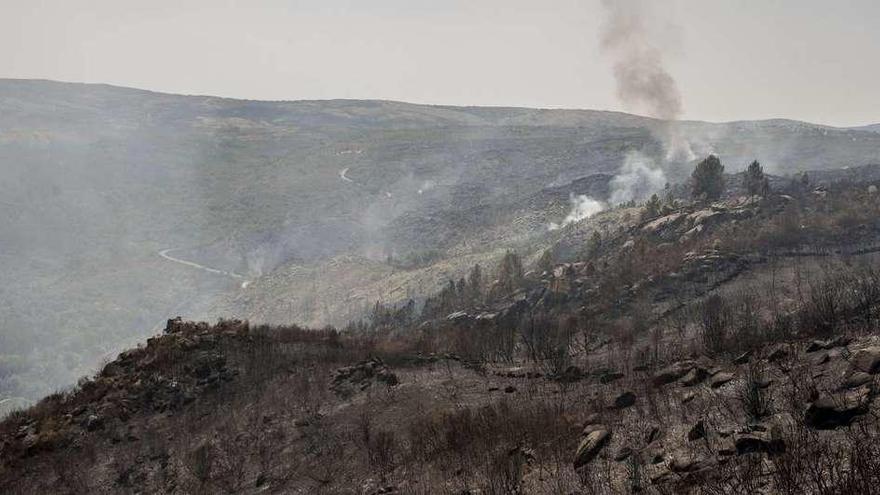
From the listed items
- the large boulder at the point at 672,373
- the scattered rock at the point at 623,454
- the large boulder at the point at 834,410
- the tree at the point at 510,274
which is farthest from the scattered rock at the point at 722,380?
the tree at the point at 510,274

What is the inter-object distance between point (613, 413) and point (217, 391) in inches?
510

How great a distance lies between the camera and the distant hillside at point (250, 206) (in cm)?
7131

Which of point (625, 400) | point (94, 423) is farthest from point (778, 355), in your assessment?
point (94, 423)

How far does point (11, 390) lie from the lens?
55.8 meters

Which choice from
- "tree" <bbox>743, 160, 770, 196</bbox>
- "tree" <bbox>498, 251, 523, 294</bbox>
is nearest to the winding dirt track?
"tree" <bbox>498, 251, 523, 294</bbox>

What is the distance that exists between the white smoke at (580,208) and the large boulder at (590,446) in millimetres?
65484

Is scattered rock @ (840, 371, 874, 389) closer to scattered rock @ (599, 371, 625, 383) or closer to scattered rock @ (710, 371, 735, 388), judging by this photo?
scattered rock @ (710, 371, 735, 388)

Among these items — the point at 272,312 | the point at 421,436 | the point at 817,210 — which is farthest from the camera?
the point at 272,312

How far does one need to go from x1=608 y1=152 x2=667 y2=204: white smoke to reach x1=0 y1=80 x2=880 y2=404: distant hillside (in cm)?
464

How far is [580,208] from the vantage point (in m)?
80.5

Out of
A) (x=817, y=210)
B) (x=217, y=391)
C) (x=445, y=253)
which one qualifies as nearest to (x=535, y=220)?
(x=445, y=253)

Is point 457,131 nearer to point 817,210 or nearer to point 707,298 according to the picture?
point 817,210

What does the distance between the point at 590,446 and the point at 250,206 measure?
10858 cm

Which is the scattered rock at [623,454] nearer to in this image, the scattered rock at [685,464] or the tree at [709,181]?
the scattered rock at [685,464]
